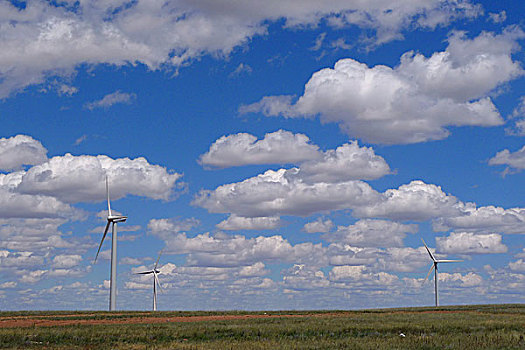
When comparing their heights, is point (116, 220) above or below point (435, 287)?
above

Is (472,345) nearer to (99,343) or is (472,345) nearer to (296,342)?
(296,342)

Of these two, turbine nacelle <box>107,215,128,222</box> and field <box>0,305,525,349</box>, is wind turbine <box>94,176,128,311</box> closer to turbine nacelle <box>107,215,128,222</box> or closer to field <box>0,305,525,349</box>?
turbine nacelle <box>107,215,128,222</box>

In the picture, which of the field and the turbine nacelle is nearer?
the field

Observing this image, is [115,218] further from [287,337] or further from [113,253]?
[287,337]

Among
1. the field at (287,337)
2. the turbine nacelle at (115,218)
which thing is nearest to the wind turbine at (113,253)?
the turbine nacelle at (115,218)

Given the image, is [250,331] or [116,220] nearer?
[250,331]

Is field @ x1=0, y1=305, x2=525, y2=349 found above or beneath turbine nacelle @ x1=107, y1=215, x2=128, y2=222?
beneath

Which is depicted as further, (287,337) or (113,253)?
(113,253)

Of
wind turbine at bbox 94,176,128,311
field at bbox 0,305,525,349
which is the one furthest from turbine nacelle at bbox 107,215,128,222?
field at bbox 0,305,525,349

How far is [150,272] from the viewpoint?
514 ft

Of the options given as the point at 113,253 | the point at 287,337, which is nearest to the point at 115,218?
the point at 113,253

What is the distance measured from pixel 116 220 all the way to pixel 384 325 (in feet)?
235

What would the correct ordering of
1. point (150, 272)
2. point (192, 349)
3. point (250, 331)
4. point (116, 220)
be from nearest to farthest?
point (192, 349) → point (250, 331) → point (116, 220) → point (150, 272)

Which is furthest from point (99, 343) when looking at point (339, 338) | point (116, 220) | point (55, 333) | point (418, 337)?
point (116, 220)
